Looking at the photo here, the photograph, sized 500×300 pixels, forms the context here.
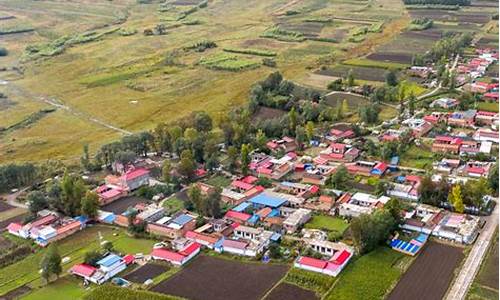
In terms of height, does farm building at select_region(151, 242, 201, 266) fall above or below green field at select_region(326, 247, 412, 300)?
above

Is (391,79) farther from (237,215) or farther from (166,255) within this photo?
(166,255)

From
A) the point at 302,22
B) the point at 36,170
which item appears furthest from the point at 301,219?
the point at 302,22

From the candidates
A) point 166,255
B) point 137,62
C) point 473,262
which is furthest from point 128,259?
point 137,62

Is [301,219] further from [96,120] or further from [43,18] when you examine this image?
[43,18]

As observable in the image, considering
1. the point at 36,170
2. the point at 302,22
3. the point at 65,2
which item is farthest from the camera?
the point at 65,2

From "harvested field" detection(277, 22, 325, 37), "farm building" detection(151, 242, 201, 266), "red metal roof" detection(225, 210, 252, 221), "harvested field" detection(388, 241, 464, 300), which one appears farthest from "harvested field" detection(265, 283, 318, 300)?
"harvested field" detection(277, 22, 325, 37)

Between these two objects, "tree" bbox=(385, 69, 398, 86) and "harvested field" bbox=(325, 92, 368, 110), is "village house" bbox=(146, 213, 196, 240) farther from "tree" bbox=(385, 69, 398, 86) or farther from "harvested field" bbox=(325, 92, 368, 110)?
"tree" bbox=(385, 69, 398, 86)
